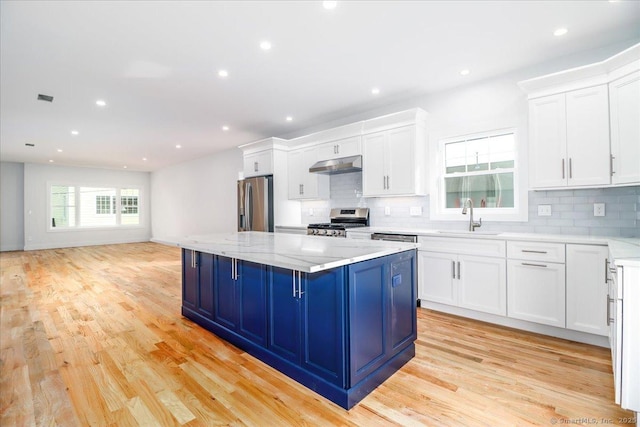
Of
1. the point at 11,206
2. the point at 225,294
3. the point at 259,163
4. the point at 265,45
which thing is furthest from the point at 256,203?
the point at 11,206

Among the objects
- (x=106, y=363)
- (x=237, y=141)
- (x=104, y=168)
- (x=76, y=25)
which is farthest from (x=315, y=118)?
(x=104, y=168)

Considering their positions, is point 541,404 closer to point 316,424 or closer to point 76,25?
point 316,424

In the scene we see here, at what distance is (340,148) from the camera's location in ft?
15.7

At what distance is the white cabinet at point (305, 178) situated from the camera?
5203 millimetres

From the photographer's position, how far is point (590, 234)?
Answer: 2.99 meters

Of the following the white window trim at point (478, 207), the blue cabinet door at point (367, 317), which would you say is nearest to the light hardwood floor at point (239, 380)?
the blue cabinet door at point (367, 317)

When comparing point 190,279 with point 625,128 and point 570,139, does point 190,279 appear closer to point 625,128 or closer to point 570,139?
point 570,139

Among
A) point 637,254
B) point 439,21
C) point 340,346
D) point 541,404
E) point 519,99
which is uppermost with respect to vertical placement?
point 439,21

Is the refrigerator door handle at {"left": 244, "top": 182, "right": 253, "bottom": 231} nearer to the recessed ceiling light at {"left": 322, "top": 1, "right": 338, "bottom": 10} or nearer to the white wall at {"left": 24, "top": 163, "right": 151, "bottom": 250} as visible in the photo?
the recessed ceiling light at {"left": 322, "top": 1, "right": 338, "bottom": 10}

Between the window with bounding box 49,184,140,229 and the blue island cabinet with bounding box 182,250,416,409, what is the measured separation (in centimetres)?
1064

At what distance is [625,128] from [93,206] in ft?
43.8

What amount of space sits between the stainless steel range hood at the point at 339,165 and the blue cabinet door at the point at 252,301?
8.14 feet

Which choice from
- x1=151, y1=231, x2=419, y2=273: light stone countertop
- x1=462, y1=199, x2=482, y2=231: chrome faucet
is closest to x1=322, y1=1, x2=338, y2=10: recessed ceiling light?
x1=151, y1=231, x2=419, y2=273: light stone countertop

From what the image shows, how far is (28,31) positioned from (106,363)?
9.34ft
